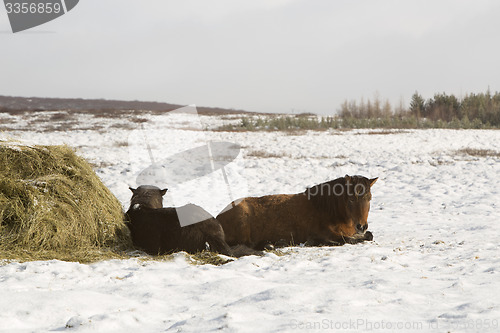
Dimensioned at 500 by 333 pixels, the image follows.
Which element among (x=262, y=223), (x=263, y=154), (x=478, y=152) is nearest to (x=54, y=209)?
(x=262, y=223)

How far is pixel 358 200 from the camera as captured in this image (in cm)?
657

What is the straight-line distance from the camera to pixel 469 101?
120 feet

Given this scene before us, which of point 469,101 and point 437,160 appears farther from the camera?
point 469,101

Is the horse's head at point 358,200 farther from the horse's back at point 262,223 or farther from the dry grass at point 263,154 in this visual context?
the dry grass at point 263,154

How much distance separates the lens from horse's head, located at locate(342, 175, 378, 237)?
6555 mm

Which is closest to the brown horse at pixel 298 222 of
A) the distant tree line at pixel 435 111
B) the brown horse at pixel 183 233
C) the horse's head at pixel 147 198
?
the brown horse at pixel 183 233

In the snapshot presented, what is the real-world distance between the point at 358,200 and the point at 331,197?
0.48 meters

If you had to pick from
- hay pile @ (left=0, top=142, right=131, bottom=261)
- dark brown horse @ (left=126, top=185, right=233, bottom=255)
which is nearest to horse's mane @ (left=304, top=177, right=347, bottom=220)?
dark brown horse @ (left=126, top=185, right=233, bottom=255)

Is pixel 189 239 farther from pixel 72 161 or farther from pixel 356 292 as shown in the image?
pixel 356 292

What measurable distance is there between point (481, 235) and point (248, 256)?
3919mm

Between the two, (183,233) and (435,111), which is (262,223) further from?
(435,111)

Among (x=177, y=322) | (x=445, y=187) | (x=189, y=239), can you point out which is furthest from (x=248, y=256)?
(x=445, y=187)

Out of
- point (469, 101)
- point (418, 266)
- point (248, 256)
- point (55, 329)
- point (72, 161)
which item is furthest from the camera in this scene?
point (469, 101)

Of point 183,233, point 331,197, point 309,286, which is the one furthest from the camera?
point 331,197
